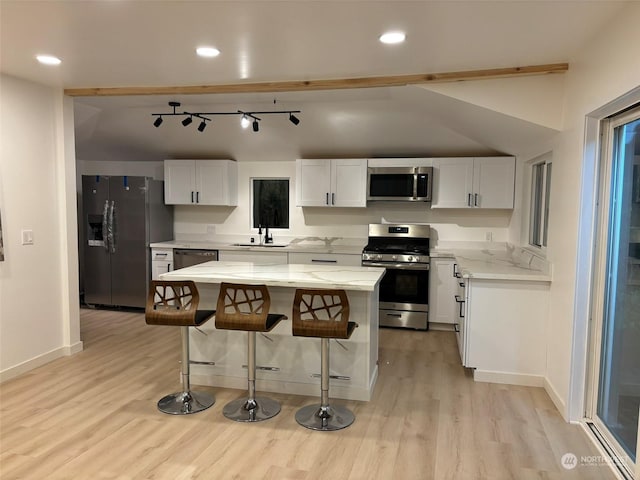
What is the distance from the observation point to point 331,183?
552cm

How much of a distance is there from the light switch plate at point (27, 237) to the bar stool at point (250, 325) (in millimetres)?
1937

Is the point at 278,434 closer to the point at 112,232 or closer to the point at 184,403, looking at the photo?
the point at 184,403

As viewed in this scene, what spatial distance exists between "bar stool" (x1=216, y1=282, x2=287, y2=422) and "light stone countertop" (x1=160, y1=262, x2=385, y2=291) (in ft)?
0.38

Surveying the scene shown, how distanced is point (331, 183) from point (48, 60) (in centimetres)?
318

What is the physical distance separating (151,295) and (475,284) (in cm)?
248

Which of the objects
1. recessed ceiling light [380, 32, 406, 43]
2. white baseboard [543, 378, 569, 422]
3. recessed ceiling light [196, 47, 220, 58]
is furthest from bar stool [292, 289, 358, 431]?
recessed ceiling light [196, 47, 220, 58]

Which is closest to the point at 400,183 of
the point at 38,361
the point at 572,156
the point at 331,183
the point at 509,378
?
the point at 331,183

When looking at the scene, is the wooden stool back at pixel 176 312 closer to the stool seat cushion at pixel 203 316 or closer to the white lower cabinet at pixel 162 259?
the stool seat cushion at pixel 203 316

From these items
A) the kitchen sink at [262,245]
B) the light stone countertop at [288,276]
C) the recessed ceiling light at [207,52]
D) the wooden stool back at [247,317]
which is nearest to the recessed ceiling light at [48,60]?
the recessed ceiling light at [207,52]

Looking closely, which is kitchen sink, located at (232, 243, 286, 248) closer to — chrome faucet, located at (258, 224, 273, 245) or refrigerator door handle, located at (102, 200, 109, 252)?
chrome faucet, located at (258, 224, 273, 245)

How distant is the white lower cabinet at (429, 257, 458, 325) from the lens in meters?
5.12

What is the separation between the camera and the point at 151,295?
3074mm

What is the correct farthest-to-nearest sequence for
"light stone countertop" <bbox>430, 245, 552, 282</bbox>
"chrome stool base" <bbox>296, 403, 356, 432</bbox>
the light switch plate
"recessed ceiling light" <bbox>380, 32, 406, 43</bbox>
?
the light switch plate < "light stone countertop" <bbox>430, 245, 552, 282</bbox> < "chrome stool base" <bbox>296, 403, 356, 432</bbox> < "recessed ceiling light" <bbox>380, 32, 406, 43</bbox>

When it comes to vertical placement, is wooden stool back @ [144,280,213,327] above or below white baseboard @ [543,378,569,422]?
above
